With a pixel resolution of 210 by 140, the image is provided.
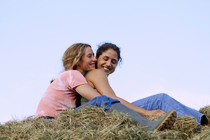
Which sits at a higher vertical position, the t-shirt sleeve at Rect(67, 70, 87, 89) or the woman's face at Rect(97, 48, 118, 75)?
the woman's face at Rect(97, 48, 118, 75)

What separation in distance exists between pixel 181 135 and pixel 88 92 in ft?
4.65

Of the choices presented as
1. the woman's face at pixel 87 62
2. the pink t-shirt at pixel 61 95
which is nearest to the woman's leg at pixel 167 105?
the woman's face at pixel 87 62

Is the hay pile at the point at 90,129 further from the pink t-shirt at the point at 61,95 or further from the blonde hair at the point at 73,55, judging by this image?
the blonde hair at the point at 73,55

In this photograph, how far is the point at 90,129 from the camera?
5309 mm

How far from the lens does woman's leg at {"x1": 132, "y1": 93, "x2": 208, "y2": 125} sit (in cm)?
692

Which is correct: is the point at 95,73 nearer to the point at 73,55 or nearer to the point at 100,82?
the point at 100,82

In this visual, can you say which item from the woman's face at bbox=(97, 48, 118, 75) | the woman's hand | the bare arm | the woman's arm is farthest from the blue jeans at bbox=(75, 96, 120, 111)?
the woman's face at bbox=(97, 48, 118, 75)

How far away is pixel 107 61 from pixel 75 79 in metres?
1.05

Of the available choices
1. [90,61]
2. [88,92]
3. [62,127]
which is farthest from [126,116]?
[90,61]

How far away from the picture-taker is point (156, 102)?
7.27 m

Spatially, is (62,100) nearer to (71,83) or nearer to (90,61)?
(71,83)

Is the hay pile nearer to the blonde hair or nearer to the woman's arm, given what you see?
the woman's arm

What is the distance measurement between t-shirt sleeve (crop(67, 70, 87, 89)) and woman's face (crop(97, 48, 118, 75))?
91 cm

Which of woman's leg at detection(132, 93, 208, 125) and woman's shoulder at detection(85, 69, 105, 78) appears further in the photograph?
woman's shoulder at detection(85, 69, 105, 78)
